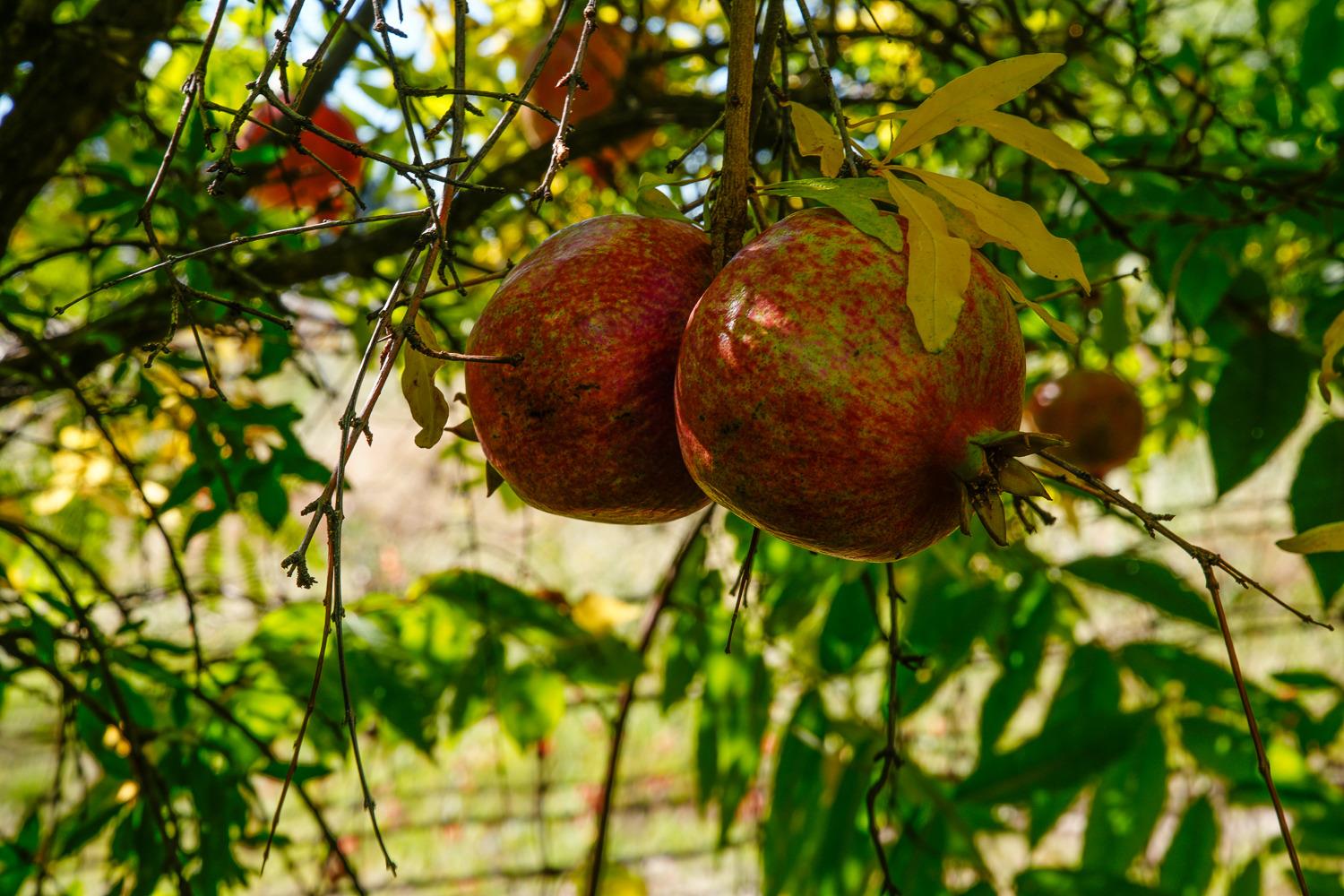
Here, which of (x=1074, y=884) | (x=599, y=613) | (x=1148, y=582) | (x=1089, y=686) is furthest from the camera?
(x=599, y=613)

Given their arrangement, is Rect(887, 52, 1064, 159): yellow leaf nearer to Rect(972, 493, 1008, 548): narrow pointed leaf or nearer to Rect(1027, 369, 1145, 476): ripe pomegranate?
Rect(972, 493, 1008, 548): narrow pointed leaf

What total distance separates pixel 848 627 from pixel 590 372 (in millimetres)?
Result: 1005

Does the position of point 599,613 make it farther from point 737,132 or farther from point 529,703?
point 737,132

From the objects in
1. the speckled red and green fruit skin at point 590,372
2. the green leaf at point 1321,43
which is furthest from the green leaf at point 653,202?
the green leaf at point 1321,43

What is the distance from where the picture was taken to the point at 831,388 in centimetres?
67

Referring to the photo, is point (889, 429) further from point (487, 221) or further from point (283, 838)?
point (487, 221)

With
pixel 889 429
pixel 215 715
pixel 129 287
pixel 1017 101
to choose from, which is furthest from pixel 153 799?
pixel 1017 101

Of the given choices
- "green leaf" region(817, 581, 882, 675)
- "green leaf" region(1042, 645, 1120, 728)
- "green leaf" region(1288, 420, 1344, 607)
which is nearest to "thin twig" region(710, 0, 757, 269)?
"green leaf" region(817, 581, 882, 675)

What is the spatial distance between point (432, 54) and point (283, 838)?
181 cm

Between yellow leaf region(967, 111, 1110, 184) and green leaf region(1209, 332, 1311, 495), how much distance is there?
1087mm

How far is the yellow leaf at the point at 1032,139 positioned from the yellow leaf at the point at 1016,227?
0.12 ft

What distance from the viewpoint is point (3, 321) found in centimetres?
125

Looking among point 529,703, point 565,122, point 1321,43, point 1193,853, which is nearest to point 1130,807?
point 1193,853

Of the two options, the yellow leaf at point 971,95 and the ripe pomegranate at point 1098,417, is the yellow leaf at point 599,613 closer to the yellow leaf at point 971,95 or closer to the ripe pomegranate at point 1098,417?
the ripe pomegranate at point 1098,417
